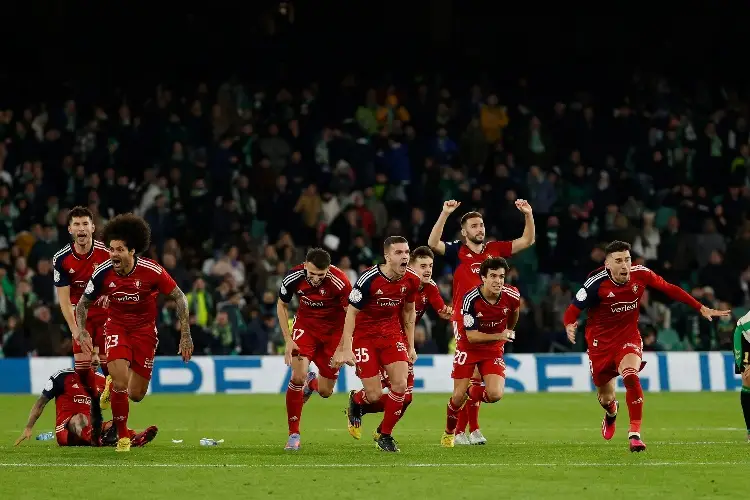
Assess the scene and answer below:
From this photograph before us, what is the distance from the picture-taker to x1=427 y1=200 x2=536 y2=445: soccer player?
1531 centimetres

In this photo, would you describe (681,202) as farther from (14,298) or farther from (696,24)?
(14,298)

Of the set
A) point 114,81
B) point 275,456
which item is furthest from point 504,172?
point 275,456

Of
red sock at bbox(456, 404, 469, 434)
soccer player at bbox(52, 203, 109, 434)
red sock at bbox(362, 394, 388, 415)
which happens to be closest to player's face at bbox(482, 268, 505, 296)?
red sock at bbox(456, 404, 469, 434)

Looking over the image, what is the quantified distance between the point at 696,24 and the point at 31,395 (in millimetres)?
18355

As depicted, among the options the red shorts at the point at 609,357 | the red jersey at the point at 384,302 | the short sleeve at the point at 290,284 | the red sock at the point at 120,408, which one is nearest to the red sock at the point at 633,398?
the red shorts at the point at 609,357

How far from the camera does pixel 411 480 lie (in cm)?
1095

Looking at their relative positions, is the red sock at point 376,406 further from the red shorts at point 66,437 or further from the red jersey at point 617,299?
the red shorts at point 66,437

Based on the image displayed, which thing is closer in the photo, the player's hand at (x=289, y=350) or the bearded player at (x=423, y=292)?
the player's hand at (x=289, y=350)

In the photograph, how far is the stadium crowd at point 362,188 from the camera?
2569 cm

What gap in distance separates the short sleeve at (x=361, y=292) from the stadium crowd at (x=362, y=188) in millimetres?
11206

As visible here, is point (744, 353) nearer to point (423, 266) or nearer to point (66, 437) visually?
point (423, 266)

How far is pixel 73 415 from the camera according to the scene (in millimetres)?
14805

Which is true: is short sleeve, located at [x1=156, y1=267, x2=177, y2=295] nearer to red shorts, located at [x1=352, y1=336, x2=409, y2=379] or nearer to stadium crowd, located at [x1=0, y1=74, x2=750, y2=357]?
red shorts, located at [x1=352, y1=336, x2=409, y2=379]

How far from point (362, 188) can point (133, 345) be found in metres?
14.5
